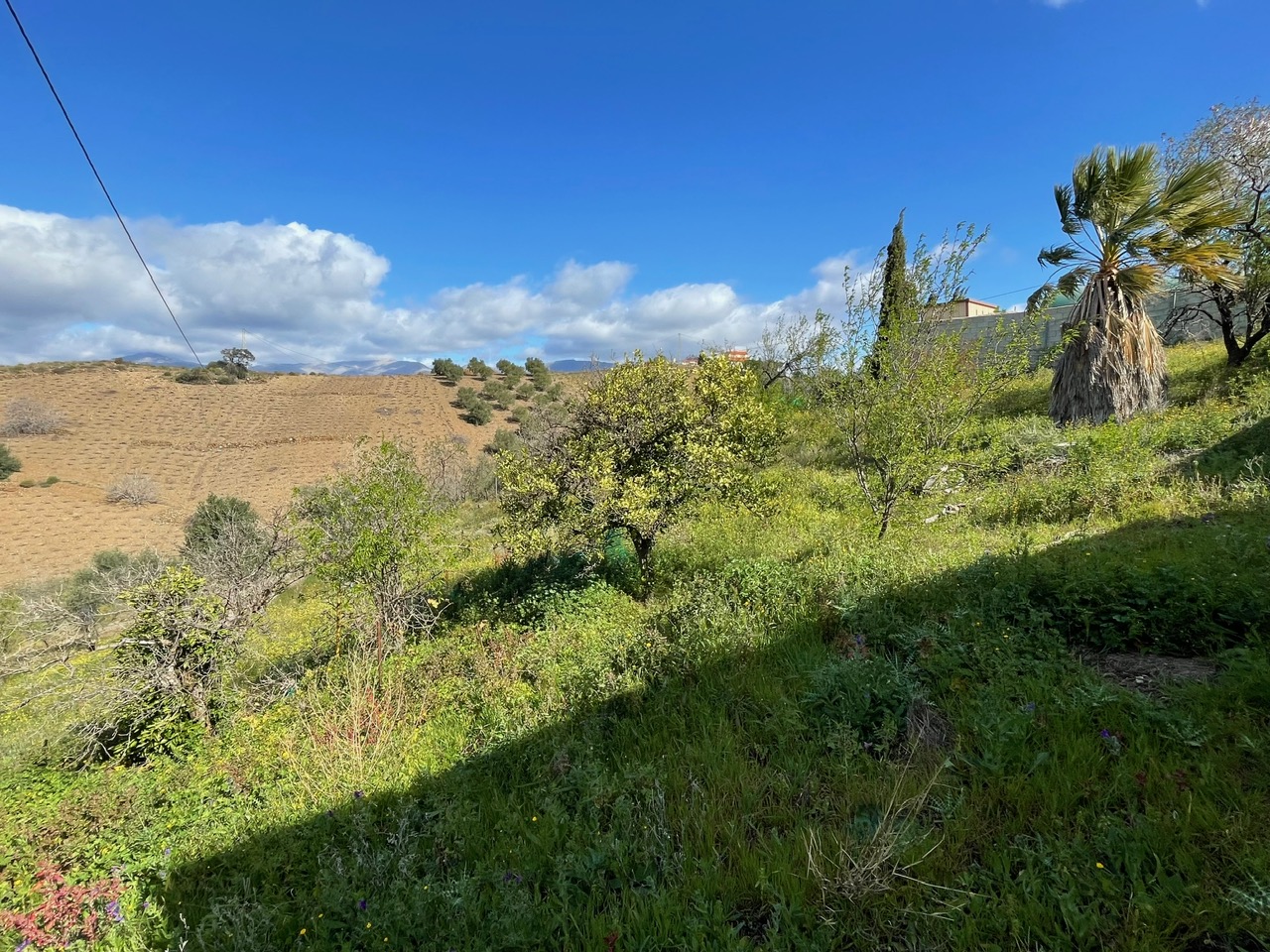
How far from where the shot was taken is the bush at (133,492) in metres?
Result: 23.7

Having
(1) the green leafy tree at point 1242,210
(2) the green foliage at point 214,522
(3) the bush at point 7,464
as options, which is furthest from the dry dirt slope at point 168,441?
(1) the green leafy tree at point 1242,210

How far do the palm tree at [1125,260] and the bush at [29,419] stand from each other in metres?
47.7

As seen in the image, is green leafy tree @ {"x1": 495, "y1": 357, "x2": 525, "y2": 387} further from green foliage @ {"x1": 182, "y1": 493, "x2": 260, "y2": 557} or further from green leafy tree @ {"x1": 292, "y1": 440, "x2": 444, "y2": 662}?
green leafy tree @ {"x1": 292, "y1": 440, "x2": 444, "y2": 662}

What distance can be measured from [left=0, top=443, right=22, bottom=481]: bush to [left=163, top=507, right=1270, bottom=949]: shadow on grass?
34124mm

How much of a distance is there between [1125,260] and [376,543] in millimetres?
14133

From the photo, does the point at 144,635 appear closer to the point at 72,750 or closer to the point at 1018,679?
the point at 72,750

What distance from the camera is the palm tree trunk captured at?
9883mm

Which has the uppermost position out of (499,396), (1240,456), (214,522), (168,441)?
(499,396)

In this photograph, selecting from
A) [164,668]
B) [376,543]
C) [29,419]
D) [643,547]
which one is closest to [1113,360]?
[643,547]

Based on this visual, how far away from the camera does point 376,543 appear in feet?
19.0

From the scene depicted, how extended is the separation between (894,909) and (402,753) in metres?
3.45

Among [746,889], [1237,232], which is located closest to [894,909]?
[746,889]

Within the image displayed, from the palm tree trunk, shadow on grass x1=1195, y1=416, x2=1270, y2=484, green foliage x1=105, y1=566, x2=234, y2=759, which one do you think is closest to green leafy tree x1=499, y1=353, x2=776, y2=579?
green foliage x1=105, y1=566, x2=234, y2=759

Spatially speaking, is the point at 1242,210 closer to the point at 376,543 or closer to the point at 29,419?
the point at 376,543
